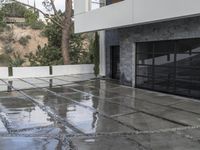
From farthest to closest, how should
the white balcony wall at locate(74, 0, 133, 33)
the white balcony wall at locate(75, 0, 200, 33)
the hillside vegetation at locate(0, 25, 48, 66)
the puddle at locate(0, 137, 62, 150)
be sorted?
the hillside vegetation at locate(0, 25, 48, 66) < the white balcony wall at locate(74, 0, 133, 33) < the white balcony wall at locate(75, 0, 200, 33) < the puddle at locate(0, 137, 62, 150)

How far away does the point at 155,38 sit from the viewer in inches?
533

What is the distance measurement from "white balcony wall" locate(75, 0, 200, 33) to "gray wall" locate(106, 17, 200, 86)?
1.08m

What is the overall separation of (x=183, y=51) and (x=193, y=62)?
2.27 feet

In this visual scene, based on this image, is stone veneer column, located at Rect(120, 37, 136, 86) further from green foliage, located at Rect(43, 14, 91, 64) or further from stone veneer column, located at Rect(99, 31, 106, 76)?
green foliage, located at Rect(43, 14, 91, 64)

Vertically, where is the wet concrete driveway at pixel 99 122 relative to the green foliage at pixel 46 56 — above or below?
below

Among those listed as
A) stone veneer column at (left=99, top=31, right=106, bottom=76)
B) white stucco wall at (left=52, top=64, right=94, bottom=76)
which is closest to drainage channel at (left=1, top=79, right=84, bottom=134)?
stone veneer column at (left=99, top=31, right=106, bottom=76)

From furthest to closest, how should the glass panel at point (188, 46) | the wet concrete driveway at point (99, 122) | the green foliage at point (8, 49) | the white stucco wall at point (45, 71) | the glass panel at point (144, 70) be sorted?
the green foliage at point (8, 49) < the white stucco wall at point (45, 71) < the glass panel at point (144, 70) < the glass panel at point (188, 46) < the wet concrete driveway at point (99, 122)

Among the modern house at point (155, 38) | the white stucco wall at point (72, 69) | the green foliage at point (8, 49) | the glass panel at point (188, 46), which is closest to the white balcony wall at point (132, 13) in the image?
the modern house at point (155, 38)

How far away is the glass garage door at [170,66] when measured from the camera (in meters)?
11.8

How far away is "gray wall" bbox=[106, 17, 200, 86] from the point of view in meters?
11.6

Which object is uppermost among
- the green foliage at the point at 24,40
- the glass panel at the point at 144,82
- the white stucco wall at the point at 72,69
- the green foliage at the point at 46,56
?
the green foliage at the point at 24,40

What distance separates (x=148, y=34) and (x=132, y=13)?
1.63 m

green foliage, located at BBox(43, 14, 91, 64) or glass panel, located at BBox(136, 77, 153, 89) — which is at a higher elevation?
green foliage, located at BBox(43, 14, 91, 64)

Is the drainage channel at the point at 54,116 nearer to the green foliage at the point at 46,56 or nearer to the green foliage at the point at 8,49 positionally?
Answer: the green foliage at the point at 46,56
